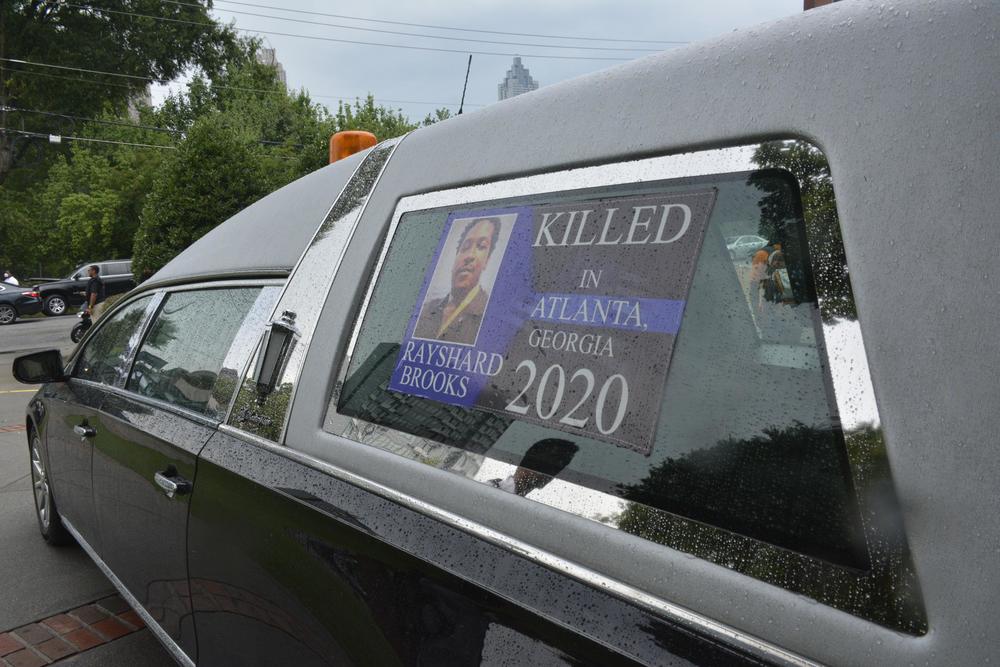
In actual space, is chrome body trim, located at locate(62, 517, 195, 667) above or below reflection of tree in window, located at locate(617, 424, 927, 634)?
below

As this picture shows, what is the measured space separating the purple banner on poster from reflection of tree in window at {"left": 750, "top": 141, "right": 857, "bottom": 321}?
108 mm

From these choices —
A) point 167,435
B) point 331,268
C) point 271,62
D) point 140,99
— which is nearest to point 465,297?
point 331,268

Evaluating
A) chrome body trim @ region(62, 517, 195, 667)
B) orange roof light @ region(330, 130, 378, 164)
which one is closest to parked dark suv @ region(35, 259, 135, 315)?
chrome body trim @ region(62, 517, 195, 667)

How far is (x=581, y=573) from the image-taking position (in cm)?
113

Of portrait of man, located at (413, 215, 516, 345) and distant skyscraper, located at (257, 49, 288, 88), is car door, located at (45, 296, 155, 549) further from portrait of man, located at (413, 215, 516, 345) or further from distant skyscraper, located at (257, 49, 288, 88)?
distant skyscraper, located at (257, 49, 288, 88)

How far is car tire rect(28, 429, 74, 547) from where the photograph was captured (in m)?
4.15

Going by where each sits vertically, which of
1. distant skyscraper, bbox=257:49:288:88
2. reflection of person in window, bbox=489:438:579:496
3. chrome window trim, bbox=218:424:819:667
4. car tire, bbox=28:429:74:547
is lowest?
car tire, bbox=28:429:74:547

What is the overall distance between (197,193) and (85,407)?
14280mm

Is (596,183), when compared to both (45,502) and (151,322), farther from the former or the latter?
(45,502)

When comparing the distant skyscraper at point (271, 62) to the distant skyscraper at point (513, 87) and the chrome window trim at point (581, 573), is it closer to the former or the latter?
the distant skyscraper at point (513, 87)

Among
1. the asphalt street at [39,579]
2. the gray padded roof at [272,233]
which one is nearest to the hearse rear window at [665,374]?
the gray padded roof at [272,233]

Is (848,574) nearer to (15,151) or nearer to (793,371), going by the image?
(793,371)

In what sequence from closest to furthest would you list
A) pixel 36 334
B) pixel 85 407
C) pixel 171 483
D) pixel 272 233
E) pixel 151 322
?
1. pixel 171 483
2. pixel 272 233
3. pixel 151 322
4. pixel 85 407
5. pixel 36 334

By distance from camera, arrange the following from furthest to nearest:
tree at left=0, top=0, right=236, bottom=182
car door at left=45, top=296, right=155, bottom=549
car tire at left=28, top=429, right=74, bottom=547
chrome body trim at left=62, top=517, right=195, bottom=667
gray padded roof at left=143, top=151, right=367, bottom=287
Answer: tree at left=0, top=0, right=236, bottom=182 < car tire at left=28, top=429, right=74, bottom=547 < car door at left=45, top=296, right=155, bottom=549 < chrome body trim at left=62, top=517, right=195, bottom=667 < gray padded roof at left=143, top=151, right=367, bottom=287
